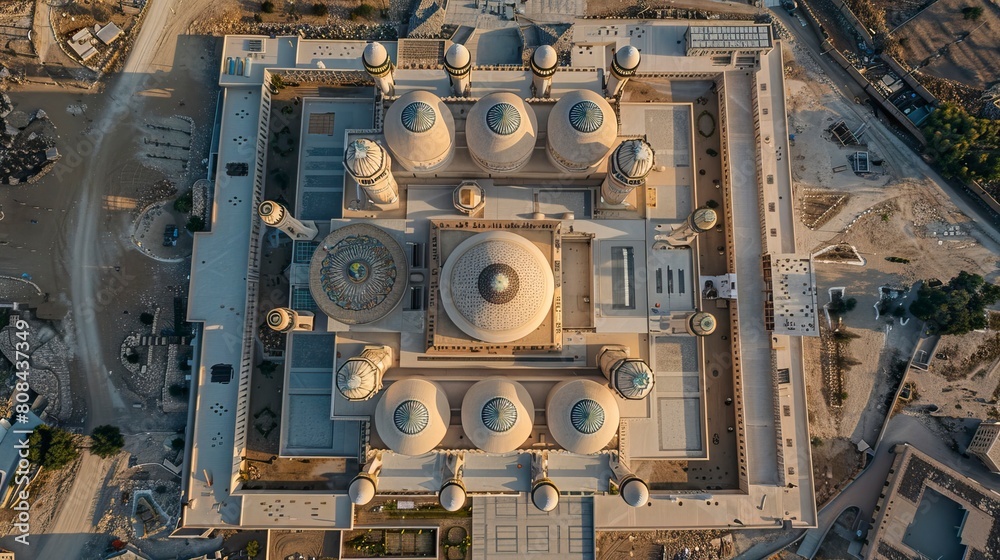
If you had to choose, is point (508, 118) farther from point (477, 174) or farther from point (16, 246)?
point (16, 246)

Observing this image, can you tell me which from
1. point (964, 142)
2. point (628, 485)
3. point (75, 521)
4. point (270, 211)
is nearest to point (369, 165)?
point (270, 211)

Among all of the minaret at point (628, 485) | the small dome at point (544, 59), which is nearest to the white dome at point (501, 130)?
the small dome at point (544, 59)

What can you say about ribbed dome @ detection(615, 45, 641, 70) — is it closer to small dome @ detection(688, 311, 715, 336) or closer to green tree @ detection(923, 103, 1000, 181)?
small dome @ detection(688, 311, 715, 336)

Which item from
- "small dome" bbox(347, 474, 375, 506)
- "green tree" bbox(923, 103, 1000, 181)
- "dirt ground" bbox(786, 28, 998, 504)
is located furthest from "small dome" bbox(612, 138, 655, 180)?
"green tree" bbox(923, 103, 1000, 181)

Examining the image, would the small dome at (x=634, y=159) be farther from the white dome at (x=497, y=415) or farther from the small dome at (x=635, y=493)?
the small dome at (x=635, y=493)

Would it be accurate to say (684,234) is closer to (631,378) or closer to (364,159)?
(631,378)
